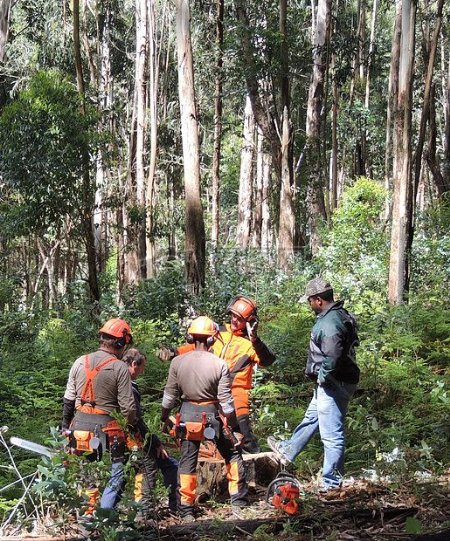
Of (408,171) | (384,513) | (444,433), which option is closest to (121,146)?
(408,171)

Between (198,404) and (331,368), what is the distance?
3.67ft

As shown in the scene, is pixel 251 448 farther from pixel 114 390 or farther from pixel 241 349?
pixel 114 390

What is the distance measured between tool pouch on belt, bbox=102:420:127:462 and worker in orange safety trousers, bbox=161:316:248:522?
0.58m

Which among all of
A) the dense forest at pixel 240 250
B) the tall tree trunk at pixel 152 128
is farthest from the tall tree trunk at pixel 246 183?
the tall tree trunk at pixel 152 128

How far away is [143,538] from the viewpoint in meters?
4.73

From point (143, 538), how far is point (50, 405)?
5416 mm

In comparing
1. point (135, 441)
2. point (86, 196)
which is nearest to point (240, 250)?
point (86, 196)

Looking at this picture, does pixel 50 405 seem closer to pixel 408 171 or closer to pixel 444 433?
pixel 444 433

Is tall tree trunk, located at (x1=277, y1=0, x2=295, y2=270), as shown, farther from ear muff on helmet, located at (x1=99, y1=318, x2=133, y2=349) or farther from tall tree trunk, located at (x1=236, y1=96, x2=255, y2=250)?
ear muff on helmet, located at (x1=99, y1=318, x2=133, y2=349)

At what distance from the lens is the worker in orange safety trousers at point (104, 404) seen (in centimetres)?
525

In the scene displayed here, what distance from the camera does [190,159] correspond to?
14969 mm

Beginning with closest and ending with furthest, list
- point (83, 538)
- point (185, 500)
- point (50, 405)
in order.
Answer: point (83, 538)
point (185, 500)
point (50, 405)

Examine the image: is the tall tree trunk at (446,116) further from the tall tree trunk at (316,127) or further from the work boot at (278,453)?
the work boot at (278,453)

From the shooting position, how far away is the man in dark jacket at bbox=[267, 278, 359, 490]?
5.92 metres
